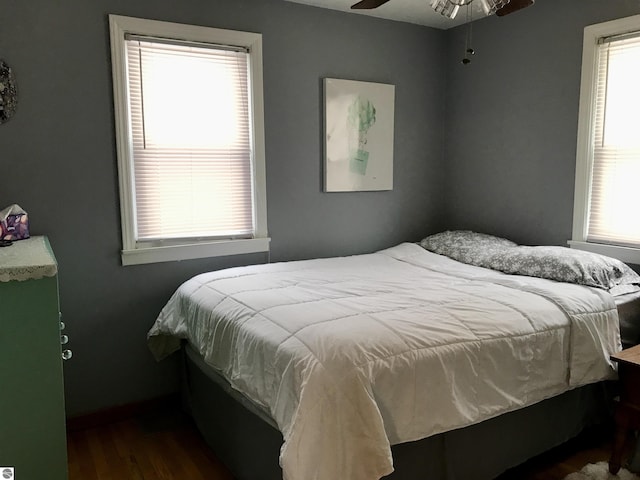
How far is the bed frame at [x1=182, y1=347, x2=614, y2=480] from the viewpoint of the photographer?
200cm

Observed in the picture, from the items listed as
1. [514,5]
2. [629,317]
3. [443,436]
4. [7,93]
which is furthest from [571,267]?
[7,93]

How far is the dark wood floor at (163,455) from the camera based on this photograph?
2432mm

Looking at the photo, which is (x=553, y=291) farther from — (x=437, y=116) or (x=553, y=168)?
(x=437, y=116)

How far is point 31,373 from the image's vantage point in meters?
1.80

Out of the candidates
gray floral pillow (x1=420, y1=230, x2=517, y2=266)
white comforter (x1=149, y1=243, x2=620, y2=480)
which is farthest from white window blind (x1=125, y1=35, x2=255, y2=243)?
gray floral pillow (x1=420, y1=230, x2=517, y2=266)

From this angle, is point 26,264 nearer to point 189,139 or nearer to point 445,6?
point 189,139

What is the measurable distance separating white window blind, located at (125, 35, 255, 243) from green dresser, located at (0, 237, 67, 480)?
1196 mm

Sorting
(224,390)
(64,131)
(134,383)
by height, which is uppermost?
(64,131)

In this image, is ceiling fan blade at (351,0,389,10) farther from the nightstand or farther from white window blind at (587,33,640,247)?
the nightstand

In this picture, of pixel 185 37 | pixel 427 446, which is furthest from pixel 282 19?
pixel 427 446

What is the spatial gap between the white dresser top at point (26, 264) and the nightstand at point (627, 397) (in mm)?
2277

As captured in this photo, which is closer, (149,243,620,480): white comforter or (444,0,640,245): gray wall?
(149,243,620,480): white comforter

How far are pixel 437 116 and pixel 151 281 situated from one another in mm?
2500

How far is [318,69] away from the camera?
3488 millimetres
